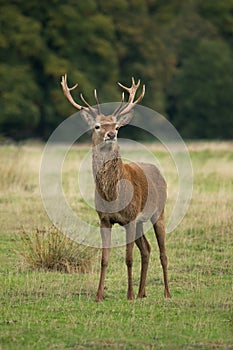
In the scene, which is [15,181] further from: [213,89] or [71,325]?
[213,89]

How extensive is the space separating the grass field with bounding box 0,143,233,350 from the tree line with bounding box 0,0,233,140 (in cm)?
2444

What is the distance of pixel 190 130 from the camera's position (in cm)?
5247

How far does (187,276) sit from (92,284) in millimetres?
1421

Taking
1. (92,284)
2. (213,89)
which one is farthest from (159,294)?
(213,89)

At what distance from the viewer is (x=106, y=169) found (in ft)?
31.0

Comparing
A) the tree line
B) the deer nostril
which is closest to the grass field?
the deer nostril

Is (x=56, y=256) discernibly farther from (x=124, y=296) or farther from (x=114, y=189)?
(x=114, y=189)

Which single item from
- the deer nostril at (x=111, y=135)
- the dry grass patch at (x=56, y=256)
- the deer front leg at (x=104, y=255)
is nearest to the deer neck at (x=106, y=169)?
the deer nostril at (x=111, y=135)

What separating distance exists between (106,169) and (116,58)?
35.3 metres

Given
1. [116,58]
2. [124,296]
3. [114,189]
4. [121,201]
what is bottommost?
[124,296]

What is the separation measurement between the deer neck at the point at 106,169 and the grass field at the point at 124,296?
122cm

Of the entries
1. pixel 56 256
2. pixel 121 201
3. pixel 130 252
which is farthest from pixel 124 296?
pixel 56 256

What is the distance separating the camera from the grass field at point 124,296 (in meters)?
7.61

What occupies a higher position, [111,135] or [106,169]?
[111,135]
